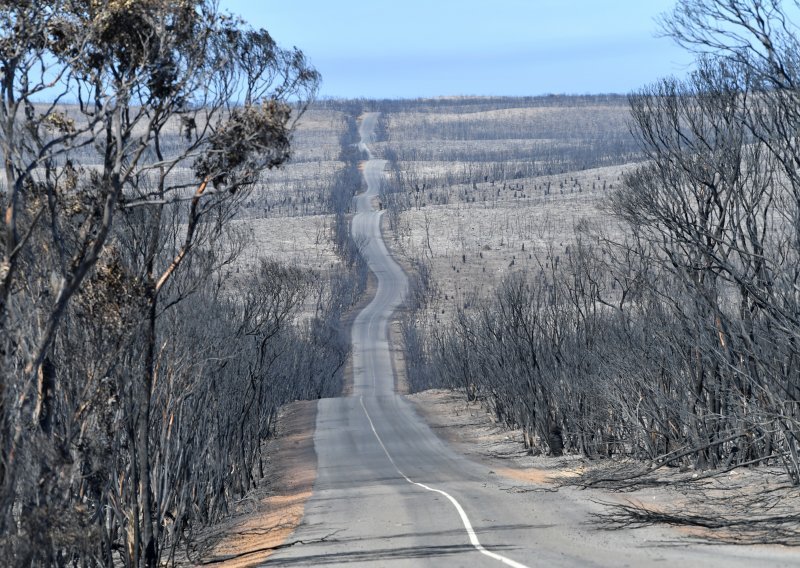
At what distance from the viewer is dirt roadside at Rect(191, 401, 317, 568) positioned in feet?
66.7

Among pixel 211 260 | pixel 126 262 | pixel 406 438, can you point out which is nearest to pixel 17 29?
pixel 126 262

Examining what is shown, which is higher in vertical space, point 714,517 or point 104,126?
point 104,126

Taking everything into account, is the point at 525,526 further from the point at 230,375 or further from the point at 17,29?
the point at 230,375

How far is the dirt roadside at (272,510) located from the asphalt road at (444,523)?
1.65 ft

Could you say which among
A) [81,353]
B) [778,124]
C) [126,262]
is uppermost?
[778,124]

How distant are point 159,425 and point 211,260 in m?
3.65

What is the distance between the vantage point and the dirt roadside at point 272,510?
2033 centimetres

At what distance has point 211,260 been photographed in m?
22.1

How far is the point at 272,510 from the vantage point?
92.8 feet

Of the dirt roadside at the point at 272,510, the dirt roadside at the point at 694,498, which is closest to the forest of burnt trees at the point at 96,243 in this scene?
the dirt roadside at the point at 272,510

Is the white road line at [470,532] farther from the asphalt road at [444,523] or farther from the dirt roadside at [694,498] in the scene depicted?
the dirt roadside at [694,498]

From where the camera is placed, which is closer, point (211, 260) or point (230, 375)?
point (211, 260)

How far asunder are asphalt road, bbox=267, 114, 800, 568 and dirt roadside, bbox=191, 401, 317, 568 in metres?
0.50

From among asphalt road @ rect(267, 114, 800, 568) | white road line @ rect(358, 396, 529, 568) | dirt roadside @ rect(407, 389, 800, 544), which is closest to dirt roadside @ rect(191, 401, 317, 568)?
asphalt road @ rect(267, 114, 800, 568)
